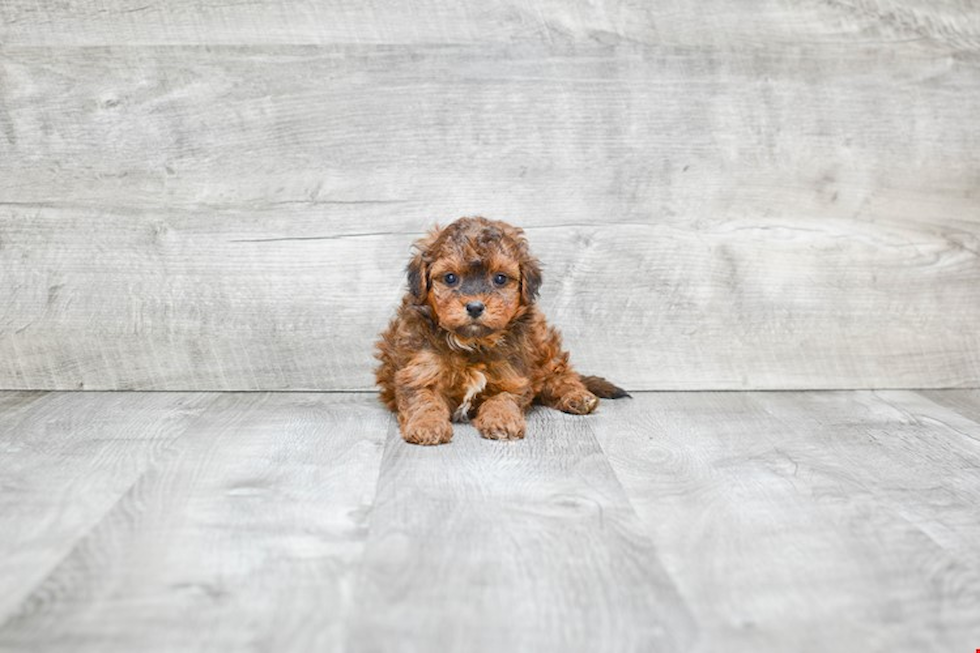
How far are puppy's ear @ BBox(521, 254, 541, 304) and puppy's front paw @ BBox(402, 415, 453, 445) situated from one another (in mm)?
459

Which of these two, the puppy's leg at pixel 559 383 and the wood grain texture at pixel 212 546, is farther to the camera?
the puppy's leg at pixel 559 383

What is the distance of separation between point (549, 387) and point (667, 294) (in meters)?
0.64

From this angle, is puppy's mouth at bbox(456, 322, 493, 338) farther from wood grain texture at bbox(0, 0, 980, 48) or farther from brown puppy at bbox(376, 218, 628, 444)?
wood grain texture at bbox(0, 0, 980, 48)

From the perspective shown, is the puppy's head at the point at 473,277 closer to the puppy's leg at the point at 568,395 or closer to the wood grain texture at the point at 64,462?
the puppy's leg at the point at 568,395

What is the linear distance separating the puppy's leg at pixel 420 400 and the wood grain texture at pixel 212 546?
0.35 ft

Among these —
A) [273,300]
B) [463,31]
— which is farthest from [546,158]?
[273,300]

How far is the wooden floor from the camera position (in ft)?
5.41

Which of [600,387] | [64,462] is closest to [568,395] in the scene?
[600,387]

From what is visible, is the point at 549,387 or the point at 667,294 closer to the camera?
the point at 549,387

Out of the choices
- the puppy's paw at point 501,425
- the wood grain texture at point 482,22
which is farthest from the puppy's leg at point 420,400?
the wood grain texture at point 482,22

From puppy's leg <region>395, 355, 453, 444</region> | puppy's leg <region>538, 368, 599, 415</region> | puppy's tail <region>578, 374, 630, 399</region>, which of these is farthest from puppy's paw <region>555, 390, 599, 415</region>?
puppy's leg <region>395, 355, 453, 444</region>

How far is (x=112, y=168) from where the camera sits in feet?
11.5

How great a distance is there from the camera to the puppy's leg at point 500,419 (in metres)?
2.88

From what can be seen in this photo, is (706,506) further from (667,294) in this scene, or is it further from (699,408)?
(667,294)
